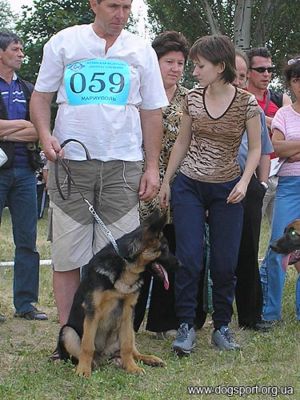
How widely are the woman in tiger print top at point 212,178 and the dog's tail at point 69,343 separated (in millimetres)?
847

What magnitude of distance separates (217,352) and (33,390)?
1524mm

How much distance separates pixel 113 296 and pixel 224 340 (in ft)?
3.71

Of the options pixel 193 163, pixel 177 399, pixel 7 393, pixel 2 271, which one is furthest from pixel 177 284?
pixel 2 271

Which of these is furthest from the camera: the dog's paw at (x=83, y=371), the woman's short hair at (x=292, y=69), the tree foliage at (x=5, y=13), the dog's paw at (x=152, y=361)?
the tree foliage at (x=5, y=13)

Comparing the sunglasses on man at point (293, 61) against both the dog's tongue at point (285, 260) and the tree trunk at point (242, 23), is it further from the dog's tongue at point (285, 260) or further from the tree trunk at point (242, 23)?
the tree trunk at point (242, 23)

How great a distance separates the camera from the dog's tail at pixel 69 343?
465 centimetres

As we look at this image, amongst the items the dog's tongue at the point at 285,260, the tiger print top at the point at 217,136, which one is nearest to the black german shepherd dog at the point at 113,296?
the tiger print top at the point at 217,136

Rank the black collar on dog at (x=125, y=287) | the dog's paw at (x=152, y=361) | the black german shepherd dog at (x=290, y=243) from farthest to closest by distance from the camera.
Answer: the black german shepherd dog at (x=290, y=243) → the dog's paw at (x=152, y=361) → the black collar on dog at (x=125, y=287)

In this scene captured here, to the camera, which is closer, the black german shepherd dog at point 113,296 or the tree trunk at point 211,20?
the black german shepherd dog at point 113,296

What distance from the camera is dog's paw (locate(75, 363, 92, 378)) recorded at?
448 centimetres

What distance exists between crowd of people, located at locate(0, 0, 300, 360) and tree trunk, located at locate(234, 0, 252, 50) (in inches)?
570

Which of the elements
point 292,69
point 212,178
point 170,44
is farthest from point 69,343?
point 292,69

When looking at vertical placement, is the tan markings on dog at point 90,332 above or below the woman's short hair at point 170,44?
below

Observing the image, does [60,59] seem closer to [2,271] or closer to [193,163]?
[193,163]
